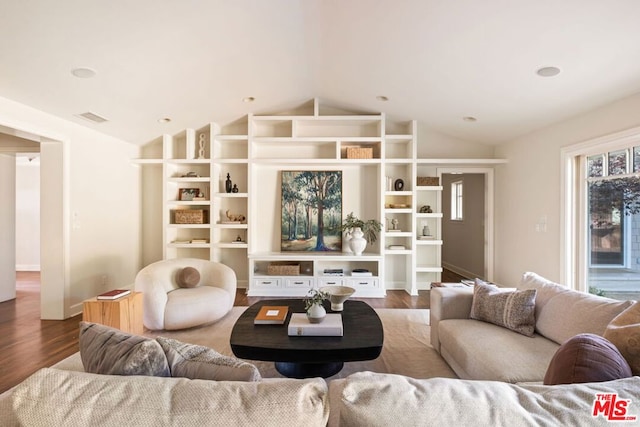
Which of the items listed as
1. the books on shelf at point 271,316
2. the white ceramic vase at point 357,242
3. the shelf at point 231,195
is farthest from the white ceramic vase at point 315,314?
the shelf at point 231,195

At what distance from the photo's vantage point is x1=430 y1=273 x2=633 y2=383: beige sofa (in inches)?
68.7

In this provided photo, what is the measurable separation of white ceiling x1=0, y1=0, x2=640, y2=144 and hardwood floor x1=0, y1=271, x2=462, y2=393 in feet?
8.02

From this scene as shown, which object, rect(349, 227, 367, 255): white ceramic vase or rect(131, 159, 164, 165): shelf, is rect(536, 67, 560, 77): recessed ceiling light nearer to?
rect(349, 227, 367, 255): white ceramic vase

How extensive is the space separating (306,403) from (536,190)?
15.7 feet

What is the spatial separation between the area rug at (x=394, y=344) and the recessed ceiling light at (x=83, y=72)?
2.64m

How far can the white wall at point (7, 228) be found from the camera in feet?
14.3

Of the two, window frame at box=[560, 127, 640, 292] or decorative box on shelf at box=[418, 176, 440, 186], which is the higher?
decorative box on shelf at box=[418, 176, 440, 186]

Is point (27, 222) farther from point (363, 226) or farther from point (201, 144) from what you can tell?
point (363, 226)

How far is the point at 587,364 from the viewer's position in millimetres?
1074

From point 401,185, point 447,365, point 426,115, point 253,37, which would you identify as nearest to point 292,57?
point 253,37

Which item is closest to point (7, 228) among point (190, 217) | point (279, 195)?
point (190, 217)

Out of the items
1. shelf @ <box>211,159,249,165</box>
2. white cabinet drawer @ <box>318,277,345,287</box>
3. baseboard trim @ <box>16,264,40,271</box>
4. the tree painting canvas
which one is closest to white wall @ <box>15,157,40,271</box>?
baseboard trim @ <box>16,264,40,271</box>

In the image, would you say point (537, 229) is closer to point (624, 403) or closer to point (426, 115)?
point (426, 115)

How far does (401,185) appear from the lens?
5.06 meters
